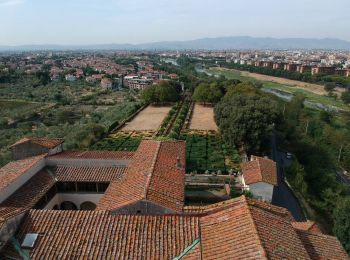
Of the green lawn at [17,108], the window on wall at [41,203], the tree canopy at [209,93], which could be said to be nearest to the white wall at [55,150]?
the window on wall at [41,203]

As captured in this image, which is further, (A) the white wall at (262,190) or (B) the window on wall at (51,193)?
(A) the white wall at (262,190)

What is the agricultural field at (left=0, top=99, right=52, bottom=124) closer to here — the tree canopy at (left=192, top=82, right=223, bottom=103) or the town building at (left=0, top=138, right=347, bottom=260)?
the tree canopy at (left=192, top=82, right=223, bottom=103)

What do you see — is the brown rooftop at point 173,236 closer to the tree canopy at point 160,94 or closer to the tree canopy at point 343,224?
the tree canopy at point 343,224

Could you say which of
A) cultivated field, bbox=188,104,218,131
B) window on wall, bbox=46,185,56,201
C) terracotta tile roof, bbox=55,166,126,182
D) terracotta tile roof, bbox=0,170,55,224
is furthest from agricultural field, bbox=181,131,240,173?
terracotta tile roof, bbox=0,170,55,224

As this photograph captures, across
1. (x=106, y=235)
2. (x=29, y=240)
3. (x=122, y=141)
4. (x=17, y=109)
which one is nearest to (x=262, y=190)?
(x=106, y=235)

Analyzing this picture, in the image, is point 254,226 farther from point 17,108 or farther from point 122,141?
point 17,108

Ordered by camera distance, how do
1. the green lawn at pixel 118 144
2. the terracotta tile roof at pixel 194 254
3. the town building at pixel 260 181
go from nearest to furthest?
the terracotta tile roof at pixel 194 254 < the town building at pixel 260 181 < the green lawn at pixel 118 144
